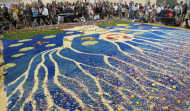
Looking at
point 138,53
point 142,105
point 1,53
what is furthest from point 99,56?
point 1,53

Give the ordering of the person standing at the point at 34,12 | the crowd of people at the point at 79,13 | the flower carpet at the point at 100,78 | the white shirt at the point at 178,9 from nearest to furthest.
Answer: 1. the flower carpet at the point at 100,78
2. the white shirt at the point at 178,9
3. the crowd of people at the point at 79,13
4. the person standing at the point at 34,12

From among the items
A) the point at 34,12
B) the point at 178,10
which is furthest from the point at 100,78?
the point at 34,12

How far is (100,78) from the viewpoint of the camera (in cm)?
281

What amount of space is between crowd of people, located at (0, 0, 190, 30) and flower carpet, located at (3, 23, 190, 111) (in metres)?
4.68

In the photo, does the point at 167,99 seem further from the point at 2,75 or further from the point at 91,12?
the point at 91,12

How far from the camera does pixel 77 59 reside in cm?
374

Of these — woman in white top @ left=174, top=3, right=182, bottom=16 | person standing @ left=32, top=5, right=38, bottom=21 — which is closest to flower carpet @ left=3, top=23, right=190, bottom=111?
woman in white top @ left=174, top=3, right=182, bottom=16

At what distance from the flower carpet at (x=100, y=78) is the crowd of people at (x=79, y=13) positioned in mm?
4677

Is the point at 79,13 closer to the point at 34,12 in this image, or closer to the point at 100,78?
the point at 34,12

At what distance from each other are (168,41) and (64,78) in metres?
3.93

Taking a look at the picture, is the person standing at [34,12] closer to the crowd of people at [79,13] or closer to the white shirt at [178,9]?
the crowd of people at [79,13]

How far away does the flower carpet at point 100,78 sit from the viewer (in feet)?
7.06

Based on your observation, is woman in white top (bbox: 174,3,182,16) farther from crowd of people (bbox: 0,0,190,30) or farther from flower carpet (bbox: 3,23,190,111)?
flower carpet (bbox: 3,23,190,111)

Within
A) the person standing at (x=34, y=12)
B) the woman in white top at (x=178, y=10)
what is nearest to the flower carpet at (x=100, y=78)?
the woman in white top at (x=178, y=10)
